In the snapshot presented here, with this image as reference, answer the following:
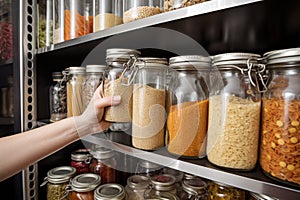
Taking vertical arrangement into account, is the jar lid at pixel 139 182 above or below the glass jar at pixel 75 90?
below

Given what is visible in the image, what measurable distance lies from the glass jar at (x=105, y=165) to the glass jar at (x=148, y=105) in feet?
1.07

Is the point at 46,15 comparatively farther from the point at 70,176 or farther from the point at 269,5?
the point at 269,5

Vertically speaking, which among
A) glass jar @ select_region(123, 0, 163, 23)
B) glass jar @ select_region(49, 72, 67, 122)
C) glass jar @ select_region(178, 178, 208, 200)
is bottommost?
glass jar @ select_region(178, 178, 208, 200)

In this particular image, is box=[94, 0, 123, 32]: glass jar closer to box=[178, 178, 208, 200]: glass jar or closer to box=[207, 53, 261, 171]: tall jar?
box=[207, 53, 261, 171]: tall jar

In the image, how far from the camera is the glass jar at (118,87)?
0.59 meters

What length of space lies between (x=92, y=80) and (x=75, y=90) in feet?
0.34

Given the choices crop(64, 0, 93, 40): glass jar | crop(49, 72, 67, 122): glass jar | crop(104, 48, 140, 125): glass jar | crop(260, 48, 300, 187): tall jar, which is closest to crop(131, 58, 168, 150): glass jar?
crop(104, 48, 140, 125): glass jar

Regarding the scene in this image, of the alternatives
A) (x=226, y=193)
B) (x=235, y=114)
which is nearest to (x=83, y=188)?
(x=226, y=193)

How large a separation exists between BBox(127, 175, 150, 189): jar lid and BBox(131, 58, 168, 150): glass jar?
0.69 feet

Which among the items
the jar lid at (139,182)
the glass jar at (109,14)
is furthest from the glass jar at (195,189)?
the glass jar at (109,14)

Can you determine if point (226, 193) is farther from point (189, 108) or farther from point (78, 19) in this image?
point (78, 19)

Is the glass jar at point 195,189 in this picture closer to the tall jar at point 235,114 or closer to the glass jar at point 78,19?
the tall jar at point 235,114

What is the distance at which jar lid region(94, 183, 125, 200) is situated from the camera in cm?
69

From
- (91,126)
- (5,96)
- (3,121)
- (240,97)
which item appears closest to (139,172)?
(91,126)
